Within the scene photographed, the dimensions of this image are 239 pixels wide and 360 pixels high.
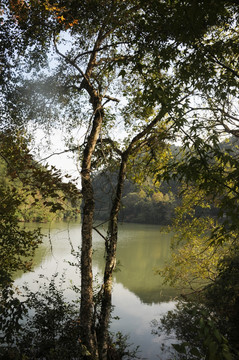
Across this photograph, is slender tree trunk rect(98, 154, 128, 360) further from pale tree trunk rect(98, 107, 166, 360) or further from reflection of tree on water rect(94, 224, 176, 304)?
reflection of tree on water rect(94, 224, 176, 304)

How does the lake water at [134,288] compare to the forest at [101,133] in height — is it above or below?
below

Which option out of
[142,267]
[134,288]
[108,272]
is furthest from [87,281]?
[142,267]

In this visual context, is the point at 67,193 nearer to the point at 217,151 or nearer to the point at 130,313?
the point at 217,151

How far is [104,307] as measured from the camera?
4668mm

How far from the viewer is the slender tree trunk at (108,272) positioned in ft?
15.0

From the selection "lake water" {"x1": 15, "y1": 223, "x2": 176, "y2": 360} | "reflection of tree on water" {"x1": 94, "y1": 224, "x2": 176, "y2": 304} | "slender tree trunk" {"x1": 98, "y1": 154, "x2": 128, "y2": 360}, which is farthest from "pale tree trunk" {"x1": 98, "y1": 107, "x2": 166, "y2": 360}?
"reflection of tree on water" {"x1": 94, "y1": 224, "x2": 176, "y2": 304}

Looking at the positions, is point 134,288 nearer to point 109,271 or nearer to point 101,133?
point 109,271

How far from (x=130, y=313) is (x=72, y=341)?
5.44m

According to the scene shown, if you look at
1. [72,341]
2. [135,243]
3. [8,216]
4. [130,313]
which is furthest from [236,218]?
[135,243]

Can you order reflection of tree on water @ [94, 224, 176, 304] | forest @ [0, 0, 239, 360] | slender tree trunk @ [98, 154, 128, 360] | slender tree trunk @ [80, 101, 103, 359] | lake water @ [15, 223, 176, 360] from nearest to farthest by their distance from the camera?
forest @ [0, 0, 239, 360]
slender tree trunk @ [80, 101, 103, 359]
slender tree trunk @ [98, 154, 128, 360]
lake water @ [15, 223, 176, 360]
reflection of tree on water @ [94, 224, 176, 304]

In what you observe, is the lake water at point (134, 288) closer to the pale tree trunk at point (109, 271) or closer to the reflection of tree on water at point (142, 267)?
the reflection of tree on water at point (142, 267)

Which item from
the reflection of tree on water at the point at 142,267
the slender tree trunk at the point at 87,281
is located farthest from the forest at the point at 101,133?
the reflection of tree on water at the point at 142,267

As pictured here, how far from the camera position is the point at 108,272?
188 inches

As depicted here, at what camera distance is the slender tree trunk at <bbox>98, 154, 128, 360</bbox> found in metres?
4.56
